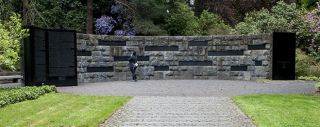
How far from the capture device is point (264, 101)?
42.6 ft

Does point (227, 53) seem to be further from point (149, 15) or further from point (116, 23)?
point (116, 23)

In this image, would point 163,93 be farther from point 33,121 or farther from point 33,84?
point 33,121

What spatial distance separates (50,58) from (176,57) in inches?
278

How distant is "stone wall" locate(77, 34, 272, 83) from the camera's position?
73.0 feet

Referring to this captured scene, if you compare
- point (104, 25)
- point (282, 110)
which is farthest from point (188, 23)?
point (282, 110)

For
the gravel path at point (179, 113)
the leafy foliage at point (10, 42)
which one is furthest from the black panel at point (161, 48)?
the gravel path at point (179, 113)

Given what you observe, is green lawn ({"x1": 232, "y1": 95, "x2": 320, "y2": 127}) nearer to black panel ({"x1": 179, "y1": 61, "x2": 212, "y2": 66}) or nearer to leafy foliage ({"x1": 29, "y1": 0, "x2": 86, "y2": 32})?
black panel ({"x1": 179, "y1": 61, "x2": 212, "y2": 66})

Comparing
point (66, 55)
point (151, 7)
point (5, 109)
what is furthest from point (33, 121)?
point (151, 7)

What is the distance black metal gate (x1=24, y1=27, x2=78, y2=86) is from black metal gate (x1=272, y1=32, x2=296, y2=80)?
8.39 m

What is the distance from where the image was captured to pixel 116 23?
3338 centimetres

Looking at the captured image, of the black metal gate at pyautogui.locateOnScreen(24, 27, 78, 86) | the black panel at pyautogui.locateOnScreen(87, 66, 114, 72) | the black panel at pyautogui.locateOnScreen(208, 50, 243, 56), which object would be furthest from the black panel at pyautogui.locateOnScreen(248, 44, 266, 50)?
the black metal gate at pyautogui.locateOnScreen(24, 27, 78, 86)

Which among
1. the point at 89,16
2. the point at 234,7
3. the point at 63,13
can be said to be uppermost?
the point at 234,7

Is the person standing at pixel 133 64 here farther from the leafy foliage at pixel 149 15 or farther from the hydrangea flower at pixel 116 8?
Result: the hydrangea flower at pixel 116 8

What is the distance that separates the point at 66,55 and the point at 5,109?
808 cm
